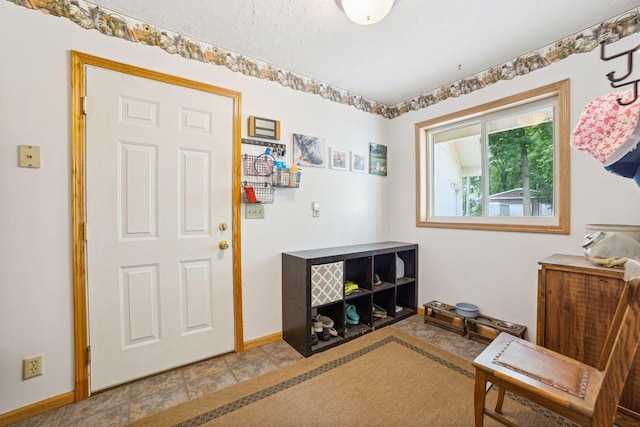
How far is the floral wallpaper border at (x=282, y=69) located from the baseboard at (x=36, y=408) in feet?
7.22

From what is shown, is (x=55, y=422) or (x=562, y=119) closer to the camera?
(x=55, y=422)

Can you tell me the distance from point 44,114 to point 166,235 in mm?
938

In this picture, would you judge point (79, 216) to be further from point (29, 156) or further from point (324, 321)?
point (324, 321)

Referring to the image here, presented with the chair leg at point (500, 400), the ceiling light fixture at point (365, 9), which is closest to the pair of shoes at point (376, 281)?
the chair leg at point (500, 400)

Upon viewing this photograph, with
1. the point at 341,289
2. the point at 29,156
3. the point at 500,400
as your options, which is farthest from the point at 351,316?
the point at 29,156

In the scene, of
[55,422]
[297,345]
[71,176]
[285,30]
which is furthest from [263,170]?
[55,422]

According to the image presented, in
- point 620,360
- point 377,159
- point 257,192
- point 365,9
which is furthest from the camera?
point 377,159

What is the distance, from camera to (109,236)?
1.72 m

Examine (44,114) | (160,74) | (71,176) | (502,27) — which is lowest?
(71,176)

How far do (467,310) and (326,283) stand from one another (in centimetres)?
134

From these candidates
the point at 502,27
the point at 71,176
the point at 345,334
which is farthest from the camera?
the point at 345,334

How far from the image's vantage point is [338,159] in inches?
110

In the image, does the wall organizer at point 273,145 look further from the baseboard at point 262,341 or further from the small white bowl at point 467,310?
the small white bowl at point 467,310

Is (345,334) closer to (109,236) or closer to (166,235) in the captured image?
(166,235)
